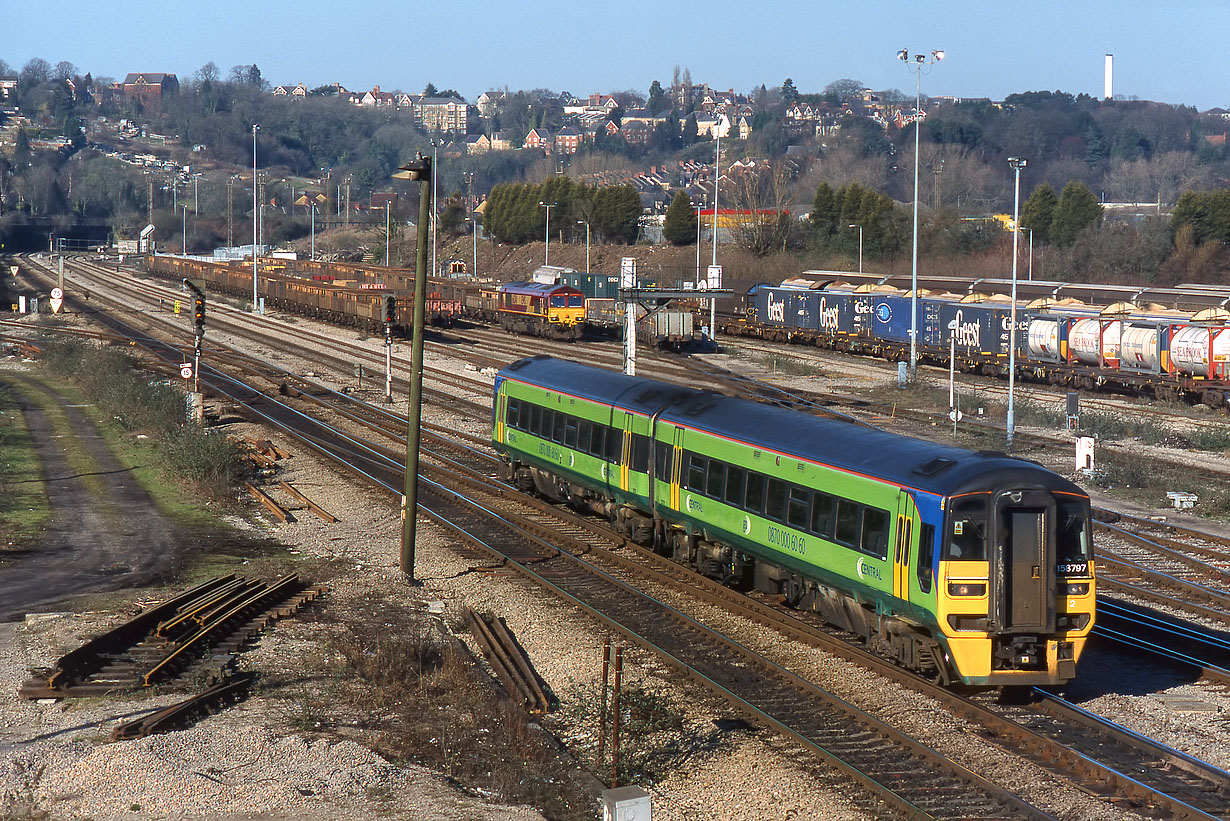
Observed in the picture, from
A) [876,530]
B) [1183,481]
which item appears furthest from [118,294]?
[876,530]

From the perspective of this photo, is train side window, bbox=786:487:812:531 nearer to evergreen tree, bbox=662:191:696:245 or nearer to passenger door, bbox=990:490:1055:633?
passenger door, bbox=990:490:1055:633

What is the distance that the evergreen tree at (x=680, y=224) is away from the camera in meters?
116

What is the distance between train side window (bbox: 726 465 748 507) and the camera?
1930cm

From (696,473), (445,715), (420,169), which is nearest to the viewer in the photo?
(445,715)

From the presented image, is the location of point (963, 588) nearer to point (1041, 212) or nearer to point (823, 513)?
point (823, 513)

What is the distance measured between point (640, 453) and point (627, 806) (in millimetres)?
13245

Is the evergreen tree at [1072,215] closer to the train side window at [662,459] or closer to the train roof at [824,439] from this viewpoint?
the train roof at [824,439]

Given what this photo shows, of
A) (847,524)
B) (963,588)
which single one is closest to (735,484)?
(847,524)

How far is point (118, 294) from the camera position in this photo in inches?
4053

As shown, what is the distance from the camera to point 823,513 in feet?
55.9

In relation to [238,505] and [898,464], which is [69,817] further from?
[238,505]

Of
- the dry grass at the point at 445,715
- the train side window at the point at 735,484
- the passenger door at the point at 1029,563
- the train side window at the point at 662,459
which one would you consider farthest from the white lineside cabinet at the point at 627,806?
the train side window at the point at 662,459

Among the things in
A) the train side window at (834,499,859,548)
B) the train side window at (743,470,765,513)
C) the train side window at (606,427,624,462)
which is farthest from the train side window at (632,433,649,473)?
the train side window at (834,499,859,548)

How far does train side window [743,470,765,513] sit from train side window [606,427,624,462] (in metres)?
4.98
